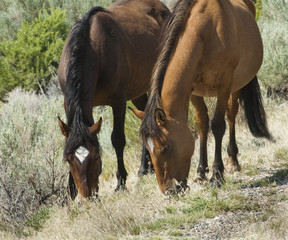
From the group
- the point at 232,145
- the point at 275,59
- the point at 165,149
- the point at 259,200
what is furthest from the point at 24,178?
the point at 275,59

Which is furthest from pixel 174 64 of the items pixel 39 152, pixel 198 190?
pixel 39 152

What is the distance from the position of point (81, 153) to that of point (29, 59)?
10.5 meters

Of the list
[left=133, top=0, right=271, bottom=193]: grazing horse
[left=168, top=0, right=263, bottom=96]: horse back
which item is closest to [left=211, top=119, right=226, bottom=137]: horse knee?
[left=133, top=0, right=271, bottom=193]: grazing horse

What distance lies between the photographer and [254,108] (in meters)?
7.65

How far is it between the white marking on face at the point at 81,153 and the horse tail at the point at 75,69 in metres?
0.38

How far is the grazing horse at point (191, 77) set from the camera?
522 cm

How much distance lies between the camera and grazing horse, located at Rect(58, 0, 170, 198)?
5.66 meters

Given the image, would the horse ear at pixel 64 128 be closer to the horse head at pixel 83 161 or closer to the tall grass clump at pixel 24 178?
the horse head at pixel 83 161

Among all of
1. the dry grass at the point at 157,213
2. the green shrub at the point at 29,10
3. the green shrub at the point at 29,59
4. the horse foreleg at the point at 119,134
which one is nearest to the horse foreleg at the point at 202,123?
the dry grass at the point at 157,213

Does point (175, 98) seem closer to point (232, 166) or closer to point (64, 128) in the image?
point (64, 128)

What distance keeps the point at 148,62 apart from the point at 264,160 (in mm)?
2173

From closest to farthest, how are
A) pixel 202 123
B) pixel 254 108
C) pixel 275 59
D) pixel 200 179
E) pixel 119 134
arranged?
pixel 200 179, pixel 202 123, pixel 119 134, pixel 254 108, pixel 275 59

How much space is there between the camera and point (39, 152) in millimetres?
7254

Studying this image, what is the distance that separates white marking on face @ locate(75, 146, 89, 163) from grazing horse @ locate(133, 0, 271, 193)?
2.18ft
